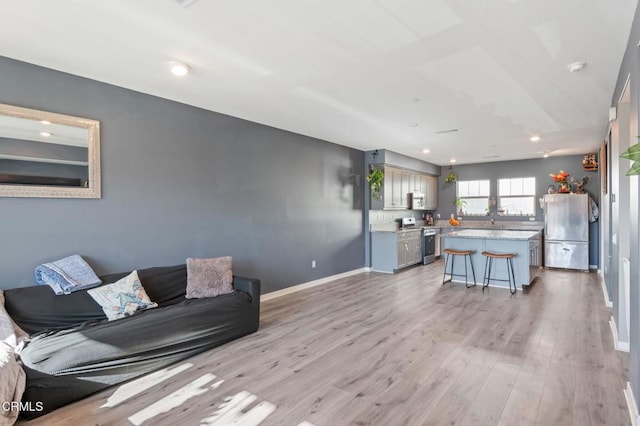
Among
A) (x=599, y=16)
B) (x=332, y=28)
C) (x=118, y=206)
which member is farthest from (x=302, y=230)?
(x=599, y=16)

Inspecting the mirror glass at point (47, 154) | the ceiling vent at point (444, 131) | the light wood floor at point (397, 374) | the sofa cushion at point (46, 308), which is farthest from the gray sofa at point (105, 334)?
the ceiling vent at point (444, 131)

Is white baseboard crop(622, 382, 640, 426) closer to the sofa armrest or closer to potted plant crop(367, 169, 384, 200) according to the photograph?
the sofa armrest

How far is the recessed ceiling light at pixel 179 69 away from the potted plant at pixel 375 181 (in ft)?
14.8

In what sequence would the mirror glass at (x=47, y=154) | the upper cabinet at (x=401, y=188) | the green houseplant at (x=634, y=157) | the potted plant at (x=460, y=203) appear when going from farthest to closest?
1. the potted plant at (x=460, y=203)
2. the upper cabinet at (x=401, y=188)
3. the mirror glass at (x=47, y=154)
4. the green houseplant at (x=634, y=157)

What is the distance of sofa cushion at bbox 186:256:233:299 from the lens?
144 inches

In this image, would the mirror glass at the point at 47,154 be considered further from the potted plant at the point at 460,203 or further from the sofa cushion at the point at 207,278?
the potted plant at the point at 460,203

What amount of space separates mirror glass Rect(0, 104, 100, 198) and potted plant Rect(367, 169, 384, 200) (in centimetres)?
492

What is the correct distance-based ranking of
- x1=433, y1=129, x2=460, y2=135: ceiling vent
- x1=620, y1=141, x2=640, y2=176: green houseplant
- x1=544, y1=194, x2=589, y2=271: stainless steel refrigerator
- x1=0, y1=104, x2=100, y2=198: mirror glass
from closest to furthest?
1. x1=620, y1=141, x2=640, y2=176: green houseplant
2. x1=0, y1=104, x2=100, y2=198: mirror glass
3. x1=433, y1=129, x2=460, y2=135: ceiling vent
4. x1=544, y1=194, x2=589, y2=271: stainless steel refrigerator

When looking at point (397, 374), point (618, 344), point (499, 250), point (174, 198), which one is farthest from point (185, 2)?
point (499, 250)

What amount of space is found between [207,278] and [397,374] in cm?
221

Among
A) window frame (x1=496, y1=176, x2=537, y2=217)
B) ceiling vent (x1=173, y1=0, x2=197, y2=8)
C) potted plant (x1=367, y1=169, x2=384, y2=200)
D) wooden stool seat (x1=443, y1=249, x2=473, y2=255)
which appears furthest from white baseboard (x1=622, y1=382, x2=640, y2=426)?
window frame (x1=496, y1=176, x2=537, y2=217)

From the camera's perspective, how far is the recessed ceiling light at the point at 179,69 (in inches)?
118

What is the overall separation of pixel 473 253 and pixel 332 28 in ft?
15.9

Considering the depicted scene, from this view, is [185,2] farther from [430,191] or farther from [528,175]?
[528,175]
